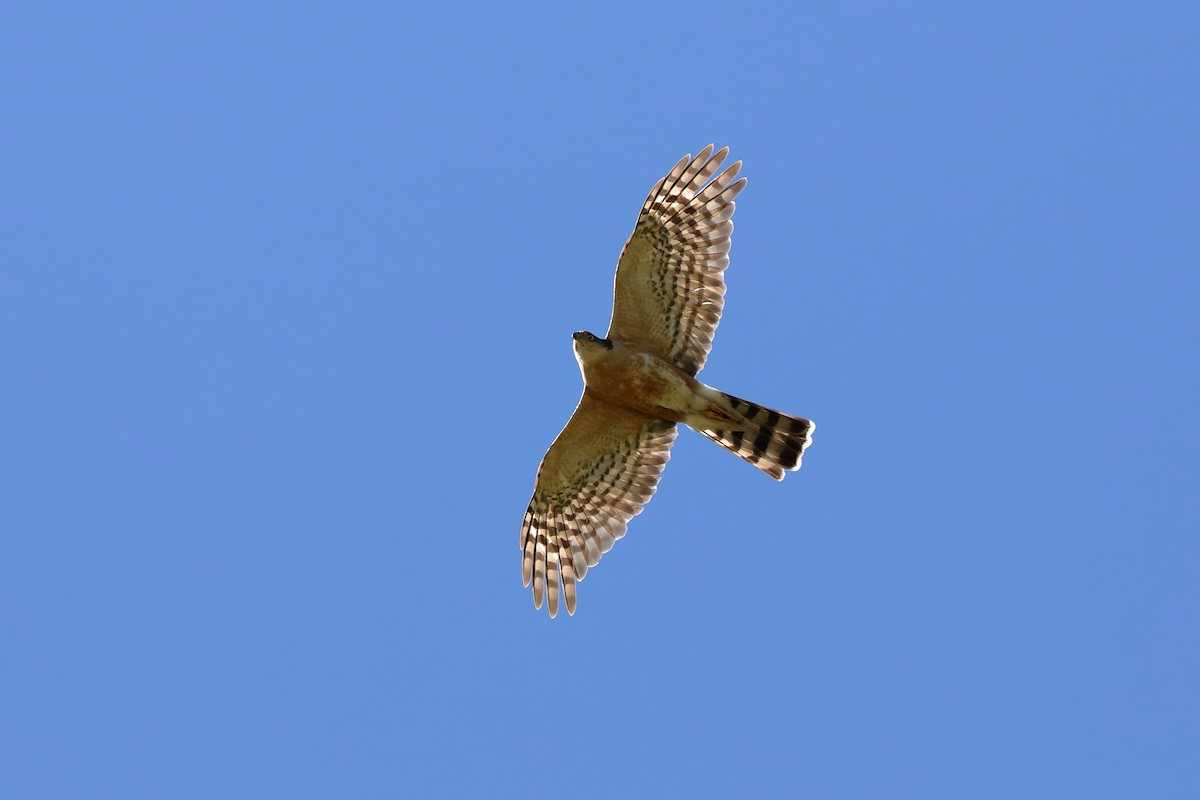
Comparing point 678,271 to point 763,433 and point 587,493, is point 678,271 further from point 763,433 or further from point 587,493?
point 587,493

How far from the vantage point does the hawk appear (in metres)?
15.3

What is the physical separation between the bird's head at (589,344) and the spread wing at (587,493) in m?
0.90

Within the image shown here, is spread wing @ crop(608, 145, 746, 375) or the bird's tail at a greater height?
spread wing @ crop(608, 145, 746, 375)

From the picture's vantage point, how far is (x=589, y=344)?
15.0 metres

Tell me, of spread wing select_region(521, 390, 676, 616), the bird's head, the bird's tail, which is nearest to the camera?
the bird's head

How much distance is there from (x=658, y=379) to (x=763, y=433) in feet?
3.93

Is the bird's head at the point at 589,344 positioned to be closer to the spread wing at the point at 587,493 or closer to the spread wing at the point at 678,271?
the spread wing at the point at 678,271

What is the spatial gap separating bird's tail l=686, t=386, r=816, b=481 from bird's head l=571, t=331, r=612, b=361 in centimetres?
115

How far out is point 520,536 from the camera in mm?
16266

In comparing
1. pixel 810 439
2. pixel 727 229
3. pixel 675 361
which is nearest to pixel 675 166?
pixel 727 229

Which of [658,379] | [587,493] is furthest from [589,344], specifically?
[587,493]

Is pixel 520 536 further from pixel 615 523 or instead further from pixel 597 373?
pixel 597 373

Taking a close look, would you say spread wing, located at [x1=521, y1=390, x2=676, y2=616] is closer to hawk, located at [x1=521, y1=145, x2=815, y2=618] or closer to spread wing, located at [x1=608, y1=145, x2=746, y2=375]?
hawk, located at [x1=521, y1=145, x2=815, y2=618]

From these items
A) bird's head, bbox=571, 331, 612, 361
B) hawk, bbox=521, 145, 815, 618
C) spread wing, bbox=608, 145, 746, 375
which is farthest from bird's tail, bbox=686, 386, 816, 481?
bird's head, bbox=571, 331, 612, 361
